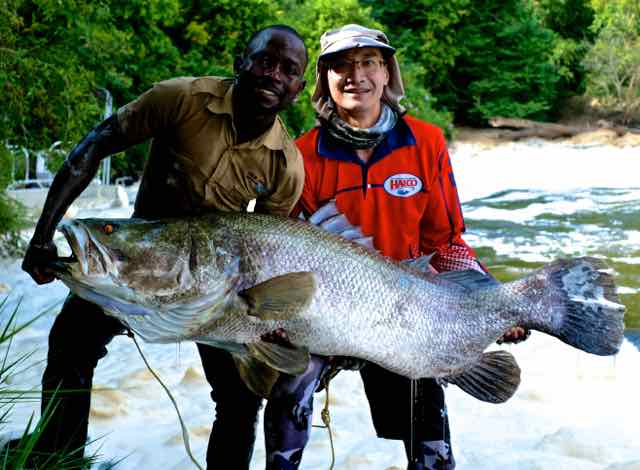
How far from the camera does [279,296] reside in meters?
3.01

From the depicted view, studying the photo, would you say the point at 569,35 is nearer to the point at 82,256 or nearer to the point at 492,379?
the point at 492,379

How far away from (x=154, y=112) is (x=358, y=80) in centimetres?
99

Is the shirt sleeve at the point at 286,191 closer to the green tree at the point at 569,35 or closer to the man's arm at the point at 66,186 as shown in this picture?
the man's arm at the point at 66,186

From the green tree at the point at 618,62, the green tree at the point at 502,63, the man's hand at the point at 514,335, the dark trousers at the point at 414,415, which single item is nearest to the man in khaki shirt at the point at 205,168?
the dark trousers at the point at 414,415

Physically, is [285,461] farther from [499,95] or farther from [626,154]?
[499,95]

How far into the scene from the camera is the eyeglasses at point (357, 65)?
12.4ft

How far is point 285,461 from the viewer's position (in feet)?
10.7

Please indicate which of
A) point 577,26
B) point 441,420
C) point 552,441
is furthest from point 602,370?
point 577,26

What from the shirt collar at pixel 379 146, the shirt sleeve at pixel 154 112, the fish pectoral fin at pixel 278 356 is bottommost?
the fish pectoral fin at pixel 278 356

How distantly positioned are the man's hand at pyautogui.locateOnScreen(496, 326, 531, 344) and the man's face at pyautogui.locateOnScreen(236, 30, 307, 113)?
1.39 metres

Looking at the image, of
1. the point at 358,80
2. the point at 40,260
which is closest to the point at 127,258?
the point at 40,260

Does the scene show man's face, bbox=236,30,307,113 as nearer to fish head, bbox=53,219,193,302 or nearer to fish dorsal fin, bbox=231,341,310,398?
fish head, bbox=53,219,193,302

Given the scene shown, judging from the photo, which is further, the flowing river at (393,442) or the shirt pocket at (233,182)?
the flowing river at (393,442)

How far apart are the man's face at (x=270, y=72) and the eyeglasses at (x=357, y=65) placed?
1.47ft
